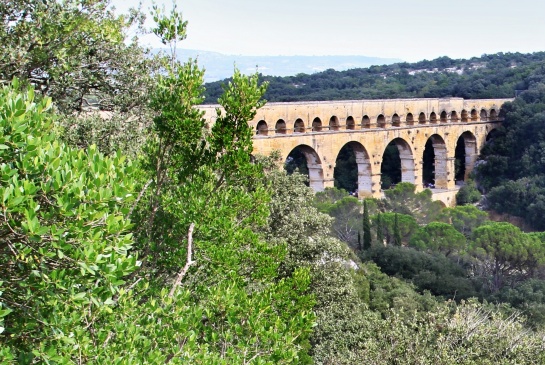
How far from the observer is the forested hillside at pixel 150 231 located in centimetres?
345

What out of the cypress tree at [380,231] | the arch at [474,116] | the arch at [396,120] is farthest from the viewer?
the arch at [474,116]

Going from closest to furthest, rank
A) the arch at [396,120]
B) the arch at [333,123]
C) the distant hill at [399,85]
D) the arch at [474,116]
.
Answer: the arch at [333,123] → the arch at [396,120] → the arch at [474,116] → the distant hill at [399,85]

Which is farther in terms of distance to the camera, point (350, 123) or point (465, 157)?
point (465, 157)

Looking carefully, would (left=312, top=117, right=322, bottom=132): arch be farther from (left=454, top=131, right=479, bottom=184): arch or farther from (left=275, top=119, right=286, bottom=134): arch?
(left=454, top=131, right=479, bottom=184): arch

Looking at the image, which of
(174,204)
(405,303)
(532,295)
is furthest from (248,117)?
(532,295)

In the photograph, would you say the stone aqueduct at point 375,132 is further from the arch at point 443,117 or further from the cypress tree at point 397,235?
the cypress tree at point 397,235

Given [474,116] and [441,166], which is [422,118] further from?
[474,116]

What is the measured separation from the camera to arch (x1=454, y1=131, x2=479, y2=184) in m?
35.8

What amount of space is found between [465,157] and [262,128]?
16410mm

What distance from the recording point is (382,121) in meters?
30.0

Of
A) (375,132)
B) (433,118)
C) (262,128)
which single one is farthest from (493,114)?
(262,128)

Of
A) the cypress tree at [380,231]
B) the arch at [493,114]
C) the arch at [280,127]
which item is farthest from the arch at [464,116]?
the cypress tree at [380,231]

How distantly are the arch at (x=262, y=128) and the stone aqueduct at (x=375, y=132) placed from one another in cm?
1

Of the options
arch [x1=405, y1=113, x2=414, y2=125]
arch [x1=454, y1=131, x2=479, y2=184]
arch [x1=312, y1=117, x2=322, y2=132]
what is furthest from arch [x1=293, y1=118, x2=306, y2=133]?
arch [x1=454, y1=131, x2=479, y2=184]
